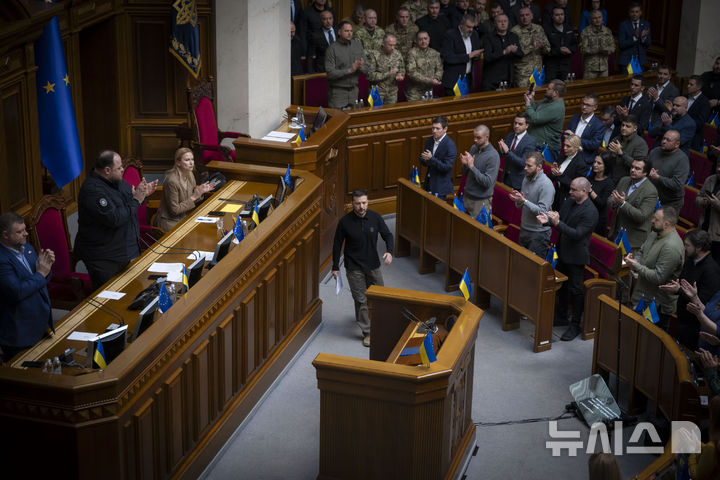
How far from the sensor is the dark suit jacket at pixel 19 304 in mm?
5473

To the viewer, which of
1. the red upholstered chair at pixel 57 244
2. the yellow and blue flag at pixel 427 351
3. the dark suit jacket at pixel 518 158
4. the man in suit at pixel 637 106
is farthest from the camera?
the man in suit at pixel 637 106

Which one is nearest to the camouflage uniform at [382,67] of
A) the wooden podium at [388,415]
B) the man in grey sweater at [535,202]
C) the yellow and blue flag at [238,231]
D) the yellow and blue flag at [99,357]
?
the man in grey sweater at [535,202]

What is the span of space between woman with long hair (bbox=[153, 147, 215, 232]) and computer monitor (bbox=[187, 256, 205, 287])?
1770 mm

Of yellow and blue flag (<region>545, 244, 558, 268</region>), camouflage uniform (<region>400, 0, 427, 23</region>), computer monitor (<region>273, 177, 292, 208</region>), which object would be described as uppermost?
camouflage uniform (<region>400, 0, 427, 23</region>)

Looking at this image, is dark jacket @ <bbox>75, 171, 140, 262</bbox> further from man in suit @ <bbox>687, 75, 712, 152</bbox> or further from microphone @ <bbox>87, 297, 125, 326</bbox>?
man in suit @ <bbox>687, 75, 712, 152</bbox>

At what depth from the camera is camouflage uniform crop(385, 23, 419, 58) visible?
473 inches

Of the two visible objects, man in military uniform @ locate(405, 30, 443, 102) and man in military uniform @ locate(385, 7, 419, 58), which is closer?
man in military uniform @ locate(405, 30, 443, 102)

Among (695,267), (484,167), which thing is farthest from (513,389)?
(484,167)

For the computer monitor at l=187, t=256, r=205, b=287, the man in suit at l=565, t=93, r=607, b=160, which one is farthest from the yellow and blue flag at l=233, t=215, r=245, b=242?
the man in suit at l=565, t=93, r=607, b=160

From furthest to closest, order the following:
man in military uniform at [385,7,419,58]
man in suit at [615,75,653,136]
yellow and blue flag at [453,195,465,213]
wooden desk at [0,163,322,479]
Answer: man in military uniform at [385,7,419,58]
man in suit at [615,75,653,136]
yellow and blue flag at [453,195,465,213]
wooden desk at [0,163,322,479]

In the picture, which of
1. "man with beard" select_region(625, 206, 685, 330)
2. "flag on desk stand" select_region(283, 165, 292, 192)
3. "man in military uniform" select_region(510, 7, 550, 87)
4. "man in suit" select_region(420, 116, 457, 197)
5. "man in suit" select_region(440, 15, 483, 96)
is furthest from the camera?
"man in military uniform" select_region(510, 7, 550, 87)

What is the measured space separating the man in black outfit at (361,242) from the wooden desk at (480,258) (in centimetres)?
109

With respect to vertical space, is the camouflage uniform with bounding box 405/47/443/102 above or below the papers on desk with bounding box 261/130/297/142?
above

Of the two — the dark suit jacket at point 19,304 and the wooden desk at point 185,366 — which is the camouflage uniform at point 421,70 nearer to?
the wooden desk at point 185,366
